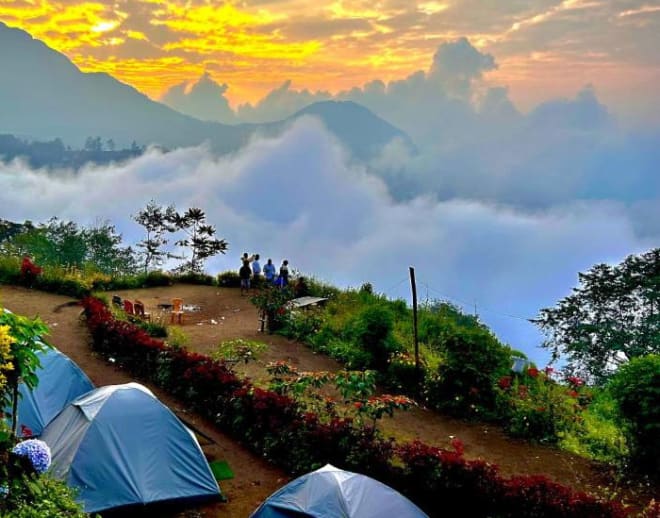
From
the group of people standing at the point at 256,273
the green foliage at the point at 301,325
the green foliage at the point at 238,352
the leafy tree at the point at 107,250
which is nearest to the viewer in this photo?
the green foliage at the point at 238,352

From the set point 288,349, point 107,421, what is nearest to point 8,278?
point 288,349

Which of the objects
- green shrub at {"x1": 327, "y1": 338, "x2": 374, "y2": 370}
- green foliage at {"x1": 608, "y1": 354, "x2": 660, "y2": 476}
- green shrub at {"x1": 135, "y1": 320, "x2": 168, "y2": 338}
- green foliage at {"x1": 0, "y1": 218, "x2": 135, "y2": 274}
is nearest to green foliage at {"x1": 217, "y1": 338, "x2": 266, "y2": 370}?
green shrub at {"x1": 327, "y1": 338, "x2": 374, "y2": 370}

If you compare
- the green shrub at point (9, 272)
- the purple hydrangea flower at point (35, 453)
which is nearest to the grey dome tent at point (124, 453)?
the purple hydrangea flower at point (35, 453)

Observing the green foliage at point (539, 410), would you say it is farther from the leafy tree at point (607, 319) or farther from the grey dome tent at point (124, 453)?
the leafy tree at point (607, 319)

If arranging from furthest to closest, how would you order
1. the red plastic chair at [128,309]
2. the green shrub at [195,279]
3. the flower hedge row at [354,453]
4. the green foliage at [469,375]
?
1. the green shrub at [195,279]
2. the red plastic chair at [128,309]
3. the green foliage at [469,375]
4. the flower hedge row at [354,453]

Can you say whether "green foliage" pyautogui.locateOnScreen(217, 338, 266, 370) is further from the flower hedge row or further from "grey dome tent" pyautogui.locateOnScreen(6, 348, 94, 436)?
"grey dome tent" pyautogui.locateOnScreen(6, 348, 94, 436)

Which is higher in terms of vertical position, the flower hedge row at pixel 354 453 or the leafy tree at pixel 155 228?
the leafy tree at pixel 155 228

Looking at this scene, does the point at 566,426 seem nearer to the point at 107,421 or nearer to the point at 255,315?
the point at 107,421

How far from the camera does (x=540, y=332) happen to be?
21.6m

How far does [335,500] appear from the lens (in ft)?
21.9

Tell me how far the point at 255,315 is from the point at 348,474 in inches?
469

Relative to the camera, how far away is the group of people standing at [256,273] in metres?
20.8

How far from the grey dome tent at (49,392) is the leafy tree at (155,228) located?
60.6 feet

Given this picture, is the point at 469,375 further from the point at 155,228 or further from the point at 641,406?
the point at 155,228
